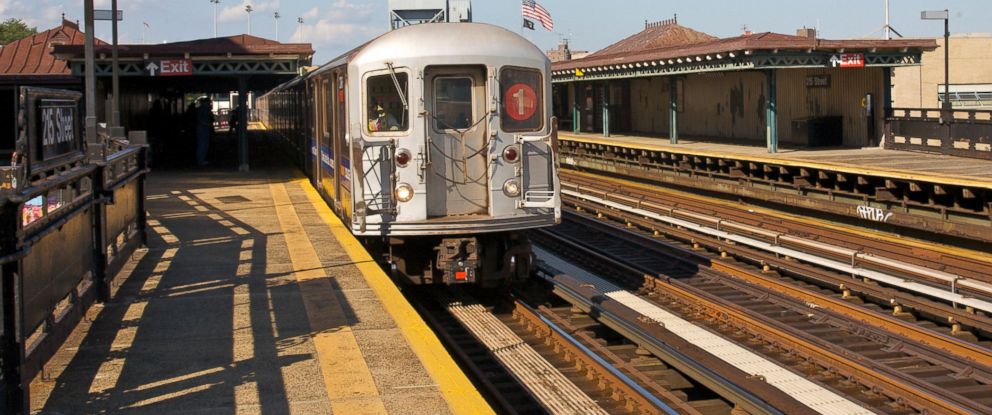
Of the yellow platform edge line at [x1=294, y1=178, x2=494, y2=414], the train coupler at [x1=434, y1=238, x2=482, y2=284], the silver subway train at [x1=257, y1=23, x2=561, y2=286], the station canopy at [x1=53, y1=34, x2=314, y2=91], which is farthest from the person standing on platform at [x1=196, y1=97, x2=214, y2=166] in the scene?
the train coupler at [x1=434, y1=238, x2=482, y2=284]

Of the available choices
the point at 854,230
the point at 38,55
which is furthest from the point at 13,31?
the point at 854,230

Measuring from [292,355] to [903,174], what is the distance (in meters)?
12.6

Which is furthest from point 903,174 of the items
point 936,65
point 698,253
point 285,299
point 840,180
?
point 936,65

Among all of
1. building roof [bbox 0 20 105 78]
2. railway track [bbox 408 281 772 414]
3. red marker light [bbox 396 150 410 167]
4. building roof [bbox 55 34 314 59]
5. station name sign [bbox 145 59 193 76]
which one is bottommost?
railway track [bbox 408 281 772 414]

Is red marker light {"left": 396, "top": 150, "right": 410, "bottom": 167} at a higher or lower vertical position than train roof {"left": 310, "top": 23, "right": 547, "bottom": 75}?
lower

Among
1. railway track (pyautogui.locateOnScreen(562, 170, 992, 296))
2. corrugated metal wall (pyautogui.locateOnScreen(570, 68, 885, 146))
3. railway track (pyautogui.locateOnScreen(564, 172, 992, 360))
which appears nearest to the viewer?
railway track (pyautogui.locateOnScreen(564, 172, 992, 360))

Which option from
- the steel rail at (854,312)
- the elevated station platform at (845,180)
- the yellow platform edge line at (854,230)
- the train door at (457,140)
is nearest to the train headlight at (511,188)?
the train door at (457,140)

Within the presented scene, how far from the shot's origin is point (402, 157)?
10.4 m

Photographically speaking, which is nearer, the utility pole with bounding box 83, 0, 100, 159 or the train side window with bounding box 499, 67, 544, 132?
the train side window with bounding box 499, 67, 544, 132

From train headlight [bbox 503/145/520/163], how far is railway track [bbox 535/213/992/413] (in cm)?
260

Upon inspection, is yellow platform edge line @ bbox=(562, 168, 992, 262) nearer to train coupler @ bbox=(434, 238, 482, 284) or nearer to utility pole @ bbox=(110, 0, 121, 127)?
train coupler @ bbox=(434, 238, 482, 284)

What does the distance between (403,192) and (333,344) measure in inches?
117

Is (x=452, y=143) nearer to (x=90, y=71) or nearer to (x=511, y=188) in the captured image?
(x=511, y=188)

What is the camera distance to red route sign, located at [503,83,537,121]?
10.7 m
